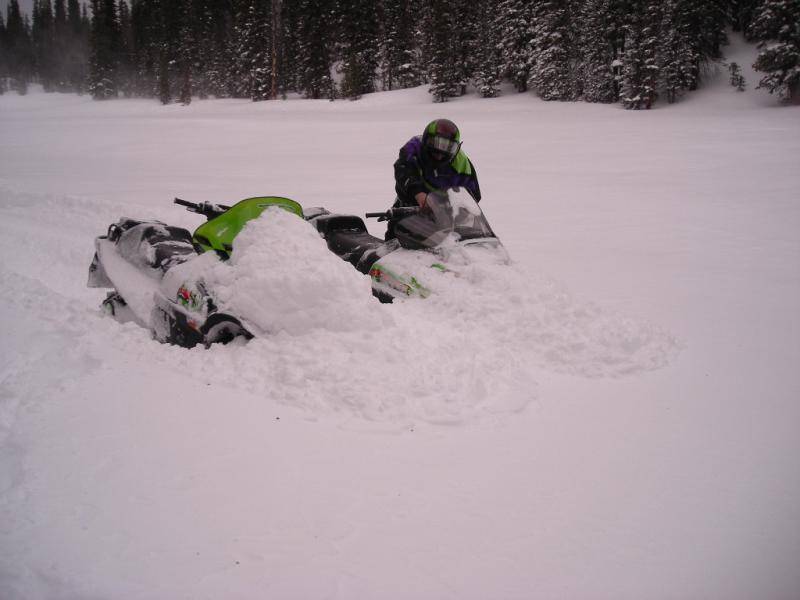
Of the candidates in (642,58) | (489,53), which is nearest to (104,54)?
(489,53)

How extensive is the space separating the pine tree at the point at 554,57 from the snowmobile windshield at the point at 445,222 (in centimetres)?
2745

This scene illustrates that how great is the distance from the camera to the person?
206 inches

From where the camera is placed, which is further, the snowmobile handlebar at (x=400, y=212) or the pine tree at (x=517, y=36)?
the pine tree at (x=517, y=36)

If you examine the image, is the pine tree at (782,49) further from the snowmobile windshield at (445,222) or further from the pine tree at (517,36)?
the snowmobile windshield at (445,222)

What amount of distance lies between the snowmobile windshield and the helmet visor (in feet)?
1.81

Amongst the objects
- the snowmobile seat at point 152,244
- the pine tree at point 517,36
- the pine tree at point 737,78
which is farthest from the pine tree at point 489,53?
the snowmobile seat at point 152,244

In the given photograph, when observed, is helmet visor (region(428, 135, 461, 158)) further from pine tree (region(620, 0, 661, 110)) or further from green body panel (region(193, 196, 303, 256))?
pine tree (region(620, 0, 661, 110))

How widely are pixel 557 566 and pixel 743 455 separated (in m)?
1.39

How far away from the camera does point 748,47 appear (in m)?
26.4

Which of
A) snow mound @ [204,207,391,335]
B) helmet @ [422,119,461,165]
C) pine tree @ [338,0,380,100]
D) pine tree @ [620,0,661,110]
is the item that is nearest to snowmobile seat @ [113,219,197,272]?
snow mound @ [204,207,391,335]

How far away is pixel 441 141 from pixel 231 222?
2389 millimetres

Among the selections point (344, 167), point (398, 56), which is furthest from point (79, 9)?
point (344, 167)

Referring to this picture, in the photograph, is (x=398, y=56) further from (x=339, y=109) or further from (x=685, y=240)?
(x=685, y=240)

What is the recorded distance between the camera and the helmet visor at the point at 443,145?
17.1 ft
